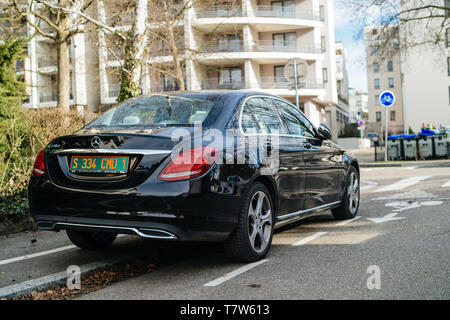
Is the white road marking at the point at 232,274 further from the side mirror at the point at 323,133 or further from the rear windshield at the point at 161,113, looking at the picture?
the side mirror at the point at 323,133

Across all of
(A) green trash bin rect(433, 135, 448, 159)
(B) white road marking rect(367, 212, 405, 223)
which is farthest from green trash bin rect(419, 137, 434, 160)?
(B) white road marking rect(367, 212, 405, 223)

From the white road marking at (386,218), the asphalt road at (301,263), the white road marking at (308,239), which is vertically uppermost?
the asphalt road at (301,263)

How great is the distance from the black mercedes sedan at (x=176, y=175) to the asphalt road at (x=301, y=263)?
353 millimetres

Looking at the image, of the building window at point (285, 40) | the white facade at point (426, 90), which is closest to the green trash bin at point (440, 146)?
the building window at point (285, 40)

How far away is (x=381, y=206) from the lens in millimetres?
8961

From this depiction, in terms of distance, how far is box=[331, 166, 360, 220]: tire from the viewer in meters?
7.46

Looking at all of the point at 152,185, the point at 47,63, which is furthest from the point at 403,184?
the point at 47,63

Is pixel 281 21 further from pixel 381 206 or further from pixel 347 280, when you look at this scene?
pixel 347 280

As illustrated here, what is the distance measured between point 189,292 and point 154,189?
2.75 feet

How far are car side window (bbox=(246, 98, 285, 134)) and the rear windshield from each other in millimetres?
498

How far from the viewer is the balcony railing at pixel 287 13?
46719mm

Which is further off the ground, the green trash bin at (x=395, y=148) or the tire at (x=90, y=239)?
the green trash bin at (x=395, y=148)

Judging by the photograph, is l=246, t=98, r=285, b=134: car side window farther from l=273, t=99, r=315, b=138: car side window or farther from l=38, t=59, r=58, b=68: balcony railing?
l=38, t=59, r=58, b=68: balcony railing
